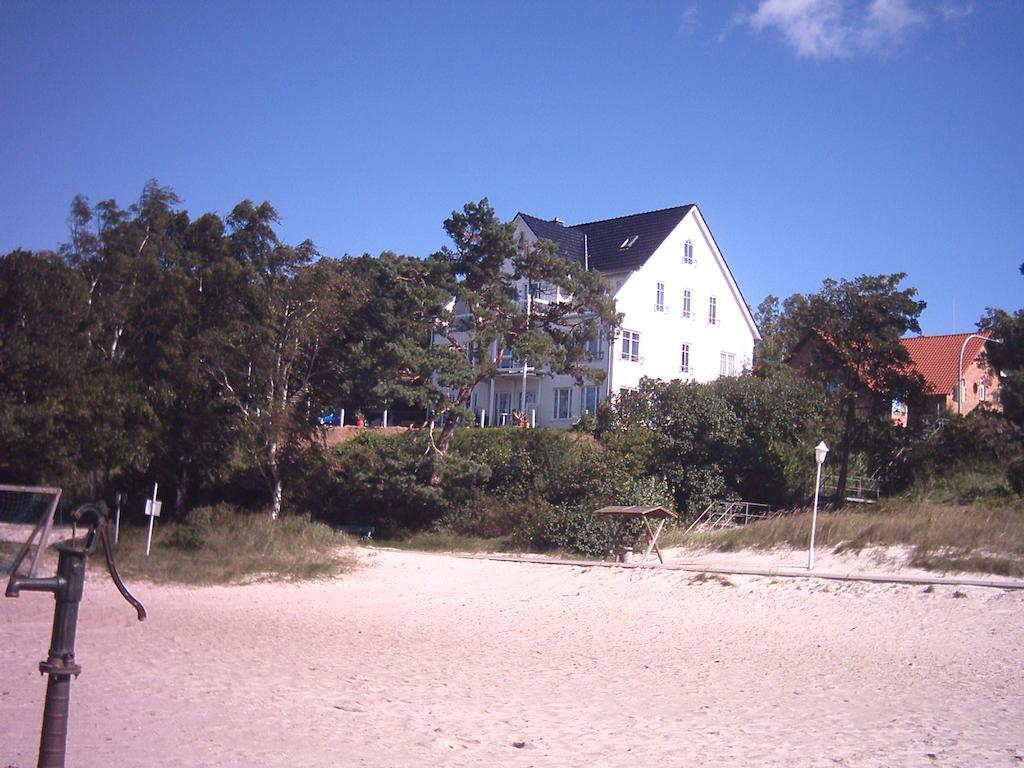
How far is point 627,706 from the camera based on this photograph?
12.4m

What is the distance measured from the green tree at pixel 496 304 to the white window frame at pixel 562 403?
37.6ft

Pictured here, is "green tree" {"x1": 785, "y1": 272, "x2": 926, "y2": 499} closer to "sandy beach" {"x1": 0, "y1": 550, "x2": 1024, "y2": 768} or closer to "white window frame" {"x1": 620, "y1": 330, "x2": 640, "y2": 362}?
"white window frame" {"x1": 620, "y1": 330, "x2": 640, "y2": 362}

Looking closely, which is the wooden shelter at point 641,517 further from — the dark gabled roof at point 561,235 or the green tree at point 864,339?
the dark gabled roof at point 561,235

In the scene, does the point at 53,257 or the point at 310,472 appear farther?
the point at 310,472

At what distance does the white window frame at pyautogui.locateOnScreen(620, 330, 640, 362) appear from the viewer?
49.4m

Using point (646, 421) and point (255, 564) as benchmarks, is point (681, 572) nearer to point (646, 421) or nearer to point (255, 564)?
point (255, 564)

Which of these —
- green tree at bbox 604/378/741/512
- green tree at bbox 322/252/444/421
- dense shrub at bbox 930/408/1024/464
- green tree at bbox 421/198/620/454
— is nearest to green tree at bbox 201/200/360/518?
green tree at bbox 322/252/444/421

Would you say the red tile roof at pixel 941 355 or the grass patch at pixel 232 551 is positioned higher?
the red tile roof at pixel 941 355

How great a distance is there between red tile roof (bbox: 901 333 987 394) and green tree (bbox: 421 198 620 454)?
22250mm

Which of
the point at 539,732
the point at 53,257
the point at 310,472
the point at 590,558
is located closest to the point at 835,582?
the point at 590,558

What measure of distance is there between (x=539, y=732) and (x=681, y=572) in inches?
542

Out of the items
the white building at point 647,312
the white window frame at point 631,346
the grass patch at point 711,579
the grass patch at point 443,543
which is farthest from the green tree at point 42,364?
the white window frame at point 631,346

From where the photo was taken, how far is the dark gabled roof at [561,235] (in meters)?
51.6

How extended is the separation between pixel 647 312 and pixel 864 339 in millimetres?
15398
